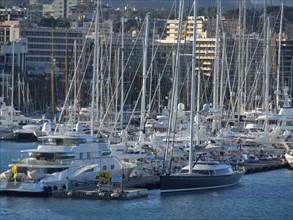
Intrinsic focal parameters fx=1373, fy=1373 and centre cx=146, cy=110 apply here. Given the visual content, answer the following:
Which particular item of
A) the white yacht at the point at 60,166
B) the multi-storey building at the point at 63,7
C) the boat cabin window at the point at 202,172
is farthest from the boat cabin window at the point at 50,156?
the multi-storey building at the point at 63,7

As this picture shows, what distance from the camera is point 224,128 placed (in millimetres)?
66938

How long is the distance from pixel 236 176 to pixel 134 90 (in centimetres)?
4576

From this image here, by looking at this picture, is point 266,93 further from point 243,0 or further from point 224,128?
point 243,0

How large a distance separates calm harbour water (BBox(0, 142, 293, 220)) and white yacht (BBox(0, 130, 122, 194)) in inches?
26.6

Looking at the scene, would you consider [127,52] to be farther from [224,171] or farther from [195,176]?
[195,176]

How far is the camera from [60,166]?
45.1m

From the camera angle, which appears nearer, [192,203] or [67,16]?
[192,203]

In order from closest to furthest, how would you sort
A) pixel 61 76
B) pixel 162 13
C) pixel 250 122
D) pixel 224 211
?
pixel 224 211, pixel 250 122, pixel 61 76, pixel 162 13

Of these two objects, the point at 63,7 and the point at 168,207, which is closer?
the point at 168,207

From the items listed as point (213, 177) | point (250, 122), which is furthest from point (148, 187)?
point (250, 122)

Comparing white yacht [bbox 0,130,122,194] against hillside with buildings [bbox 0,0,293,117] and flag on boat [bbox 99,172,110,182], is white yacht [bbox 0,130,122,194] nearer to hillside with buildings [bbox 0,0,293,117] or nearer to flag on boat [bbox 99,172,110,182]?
flag on boat [bbox 99,172,110,182]

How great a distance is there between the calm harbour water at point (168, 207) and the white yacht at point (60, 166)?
0.68m

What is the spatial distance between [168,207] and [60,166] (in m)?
4.03

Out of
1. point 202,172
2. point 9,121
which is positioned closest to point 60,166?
point 202,172
